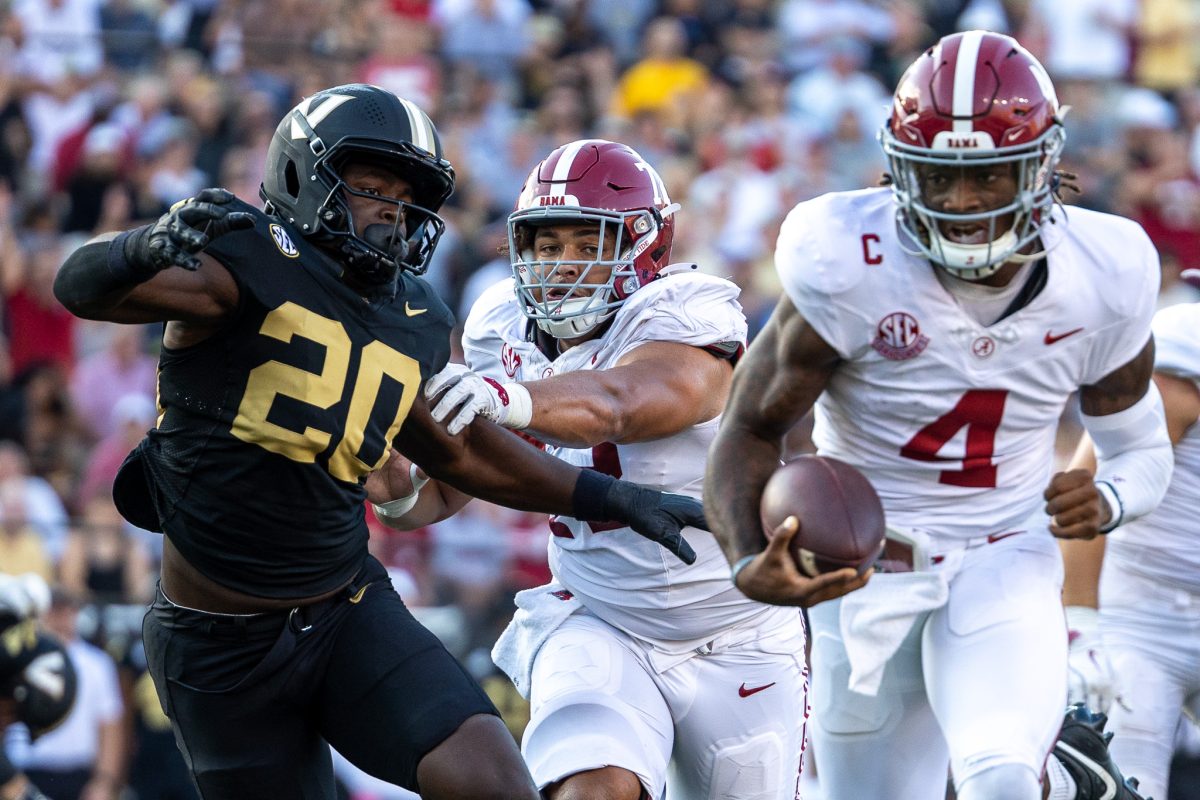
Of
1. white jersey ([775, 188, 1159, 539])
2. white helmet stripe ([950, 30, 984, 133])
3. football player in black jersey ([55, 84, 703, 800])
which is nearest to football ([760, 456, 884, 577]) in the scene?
white jersey ([775, 188, 1159, 539])

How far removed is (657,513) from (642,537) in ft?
0.80

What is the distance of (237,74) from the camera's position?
10094 mm

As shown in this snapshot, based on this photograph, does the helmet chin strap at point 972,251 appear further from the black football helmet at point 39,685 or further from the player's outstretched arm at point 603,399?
the black football helmet at point 39,685

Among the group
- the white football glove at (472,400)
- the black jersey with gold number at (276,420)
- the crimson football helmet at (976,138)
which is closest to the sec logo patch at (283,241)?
the black jersey with gold number at (276,420)

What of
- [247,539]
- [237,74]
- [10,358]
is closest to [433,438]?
[247,539]

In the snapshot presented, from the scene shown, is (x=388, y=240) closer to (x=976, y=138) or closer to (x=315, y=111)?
(x=315, y=111)

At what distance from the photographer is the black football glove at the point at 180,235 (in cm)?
325

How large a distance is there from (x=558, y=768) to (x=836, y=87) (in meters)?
7.51

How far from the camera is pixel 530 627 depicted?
439 centimetres

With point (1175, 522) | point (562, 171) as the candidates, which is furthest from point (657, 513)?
point (1175, 522)

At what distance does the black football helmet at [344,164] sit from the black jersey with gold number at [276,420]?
3.1 inches

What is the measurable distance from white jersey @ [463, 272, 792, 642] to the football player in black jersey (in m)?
0.25

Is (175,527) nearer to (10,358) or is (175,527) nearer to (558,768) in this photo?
(558,768)

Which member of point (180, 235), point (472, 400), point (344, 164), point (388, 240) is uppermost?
point (180, 235)
